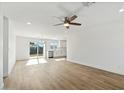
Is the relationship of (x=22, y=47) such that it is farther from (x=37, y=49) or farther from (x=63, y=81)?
(x=63, y=81)

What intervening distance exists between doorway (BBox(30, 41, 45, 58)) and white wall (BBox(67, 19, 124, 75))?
4.91 m

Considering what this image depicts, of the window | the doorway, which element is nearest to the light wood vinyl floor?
the doorway

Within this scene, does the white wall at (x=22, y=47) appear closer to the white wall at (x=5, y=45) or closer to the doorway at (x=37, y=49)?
the doorway at (x=37, y=49)

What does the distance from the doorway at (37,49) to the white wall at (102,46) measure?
4.91 metres

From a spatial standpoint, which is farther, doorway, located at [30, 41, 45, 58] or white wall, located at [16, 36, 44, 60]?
doorway, located at [30, 41, 45, 58]

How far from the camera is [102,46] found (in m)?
5.35

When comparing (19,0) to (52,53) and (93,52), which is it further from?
(52,53)

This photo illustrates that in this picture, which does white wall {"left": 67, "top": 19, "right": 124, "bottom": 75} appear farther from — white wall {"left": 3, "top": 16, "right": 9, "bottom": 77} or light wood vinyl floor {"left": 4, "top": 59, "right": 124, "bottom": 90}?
white wall {"left": 3, "top": 16, "right": 9, "bottom": 77}

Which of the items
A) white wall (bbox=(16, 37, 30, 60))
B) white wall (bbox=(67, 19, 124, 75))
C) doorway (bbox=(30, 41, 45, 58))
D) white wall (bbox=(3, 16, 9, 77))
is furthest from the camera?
doorway (bbox=(30, 41, 45, 58))

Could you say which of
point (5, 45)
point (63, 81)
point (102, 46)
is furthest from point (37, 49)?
point (63, 81)

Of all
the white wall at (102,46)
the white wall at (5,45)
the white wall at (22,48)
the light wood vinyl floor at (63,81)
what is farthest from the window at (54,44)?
the white wall at (5,45)

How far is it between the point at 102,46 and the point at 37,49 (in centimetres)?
737

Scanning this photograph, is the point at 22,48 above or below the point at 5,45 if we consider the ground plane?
below

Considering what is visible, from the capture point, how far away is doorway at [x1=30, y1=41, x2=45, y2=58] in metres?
10.6
